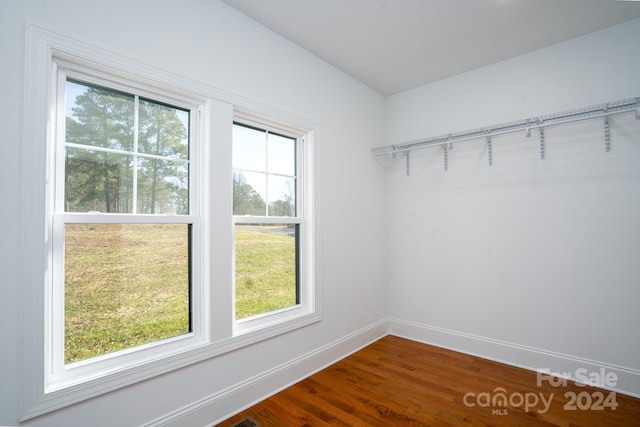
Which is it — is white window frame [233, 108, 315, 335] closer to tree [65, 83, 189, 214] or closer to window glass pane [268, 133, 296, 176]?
window glass pane [268, 133, 296, 176]

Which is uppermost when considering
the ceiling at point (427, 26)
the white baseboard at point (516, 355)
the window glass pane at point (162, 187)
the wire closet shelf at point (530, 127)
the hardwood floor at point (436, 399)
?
the ceiling at point (427, 26)

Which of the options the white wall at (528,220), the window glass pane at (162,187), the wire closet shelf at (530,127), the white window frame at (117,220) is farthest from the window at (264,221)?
the white wall at (528,220)

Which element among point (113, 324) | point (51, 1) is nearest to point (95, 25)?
point (51, 1)

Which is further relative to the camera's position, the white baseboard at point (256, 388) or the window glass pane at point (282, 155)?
the window glass pane at point (282, 155)

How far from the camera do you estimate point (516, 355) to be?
8.96 ft

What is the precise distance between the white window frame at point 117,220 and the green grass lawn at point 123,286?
2.6 inches

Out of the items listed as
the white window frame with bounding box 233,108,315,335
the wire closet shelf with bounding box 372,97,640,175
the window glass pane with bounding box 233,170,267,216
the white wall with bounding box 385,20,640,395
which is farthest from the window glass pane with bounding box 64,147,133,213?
the white wall with bounding box 385,20,640,395

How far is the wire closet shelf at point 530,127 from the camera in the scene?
219 centimetres

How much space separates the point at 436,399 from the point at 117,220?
2403 mm

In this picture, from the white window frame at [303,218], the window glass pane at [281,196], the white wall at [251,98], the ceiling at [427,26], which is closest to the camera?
the white wall at [251,98]

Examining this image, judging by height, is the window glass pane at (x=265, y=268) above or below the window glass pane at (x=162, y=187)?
below

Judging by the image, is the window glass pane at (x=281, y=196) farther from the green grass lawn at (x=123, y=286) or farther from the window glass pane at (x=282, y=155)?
the green grass lawn at (x=123, y=286)

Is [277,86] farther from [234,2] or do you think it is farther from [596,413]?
[596,413]

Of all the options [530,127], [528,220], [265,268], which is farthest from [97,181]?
[528,220]
